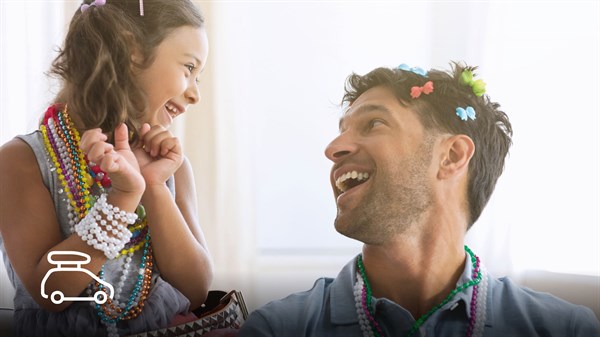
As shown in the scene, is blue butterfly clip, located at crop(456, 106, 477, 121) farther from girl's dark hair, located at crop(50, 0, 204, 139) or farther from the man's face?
girl's dark hair, located at crop(50, 0, 204, 139)

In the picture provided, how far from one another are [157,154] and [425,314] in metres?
0.39

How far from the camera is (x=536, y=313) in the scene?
37.9 inches

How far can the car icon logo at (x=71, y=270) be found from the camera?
2.89 feet

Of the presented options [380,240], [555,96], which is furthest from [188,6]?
[555,96]

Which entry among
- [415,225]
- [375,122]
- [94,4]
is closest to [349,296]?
[415,225]

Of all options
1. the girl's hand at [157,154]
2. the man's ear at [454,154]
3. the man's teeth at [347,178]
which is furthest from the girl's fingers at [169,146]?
the man's ear at [454,154]

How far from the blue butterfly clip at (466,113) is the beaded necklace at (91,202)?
0.41 meters

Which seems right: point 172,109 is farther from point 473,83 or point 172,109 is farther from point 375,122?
point 473,83

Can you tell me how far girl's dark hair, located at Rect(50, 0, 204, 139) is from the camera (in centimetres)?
91

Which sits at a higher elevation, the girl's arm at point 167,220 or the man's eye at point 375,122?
the man's eye at point 375,122

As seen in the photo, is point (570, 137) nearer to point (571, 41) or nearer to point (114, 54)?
point (571, 41)

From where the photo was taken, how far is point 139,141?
36.2 inches

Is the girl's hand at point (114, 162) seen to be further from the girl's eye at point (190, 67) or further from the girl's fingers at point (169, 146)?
the girl's eye at point (190, 67)

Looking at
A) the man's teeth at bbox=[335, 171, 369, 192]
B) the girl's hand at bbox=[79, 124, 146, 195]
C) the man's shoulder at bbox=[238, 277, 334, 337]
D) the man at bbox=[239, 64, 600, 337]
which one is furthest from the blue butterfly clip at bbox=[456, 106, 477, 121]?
the girl's hand at bbox=[79, 124, 146, 195]
